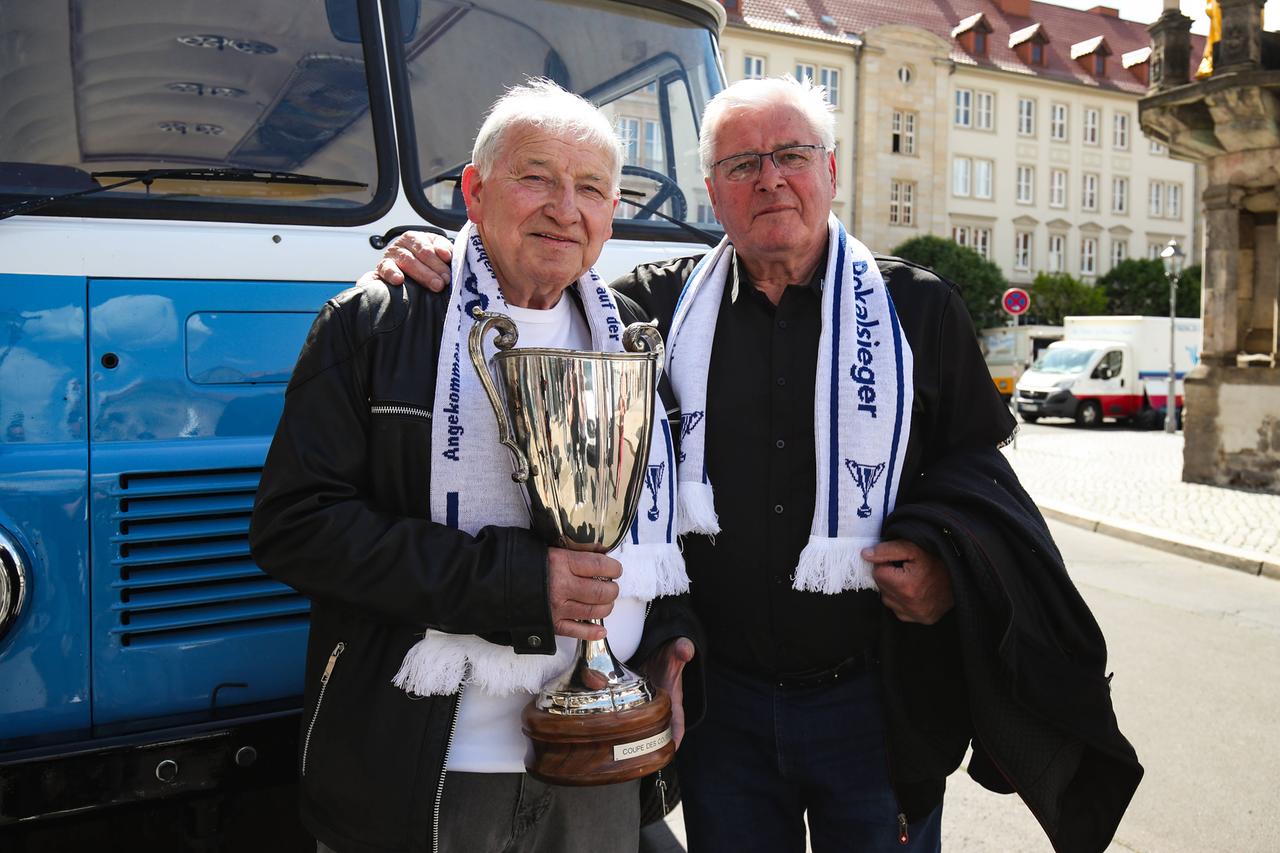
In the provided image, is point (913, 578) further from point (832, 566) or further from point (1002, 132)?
point (1002, 132)

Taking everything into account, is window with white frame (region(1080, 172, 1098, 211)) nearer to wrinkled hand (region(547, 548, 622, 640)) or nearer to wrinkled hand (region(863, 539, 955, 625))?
wrinkled hand (region(863, 539, 955, 625))

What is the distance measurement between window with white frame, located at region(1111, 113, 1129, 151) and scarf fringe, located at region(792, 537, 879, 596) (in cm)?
5353

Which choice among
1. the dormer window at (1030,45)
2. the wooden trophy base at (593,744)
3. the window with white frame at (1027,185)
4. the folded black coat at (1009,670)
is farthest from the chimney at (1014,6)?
the wooden trophy base at (593,744)

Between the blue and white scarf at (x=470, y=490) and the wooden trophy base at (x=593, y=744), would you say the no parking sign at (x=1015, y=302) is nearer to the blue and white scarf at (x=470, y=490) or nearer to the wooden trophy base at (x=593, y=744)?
the blue and white scarf at (x=470, y=490)

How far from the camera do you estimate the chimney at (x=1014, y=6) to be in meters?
49.9

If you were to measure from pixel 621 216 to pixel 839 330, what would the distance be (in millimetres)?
1150

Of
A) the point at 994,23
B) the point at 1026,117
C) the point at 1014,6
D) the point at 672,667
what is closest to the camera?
the point at 672,667

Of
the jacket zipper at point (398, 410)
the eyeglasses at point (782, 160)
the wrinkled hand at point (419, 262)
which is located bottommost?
the jacket zipper at point (398, 410)

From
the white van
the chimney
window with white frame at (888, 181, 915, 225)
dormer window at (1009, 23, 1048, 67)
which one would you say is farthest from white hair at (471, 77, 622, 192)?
the chimney

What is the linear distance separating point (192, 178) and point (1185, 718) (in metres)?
4.72

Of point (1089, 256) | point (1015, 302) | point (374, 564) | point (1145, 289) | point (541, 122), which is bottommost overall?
point (374, 564)

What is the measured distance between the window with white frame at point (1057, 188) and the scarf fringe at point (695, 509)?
50143 mm

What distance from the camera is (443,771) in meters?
1.81

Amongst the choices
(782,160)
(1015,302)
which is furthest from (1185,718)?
(1015,302)
